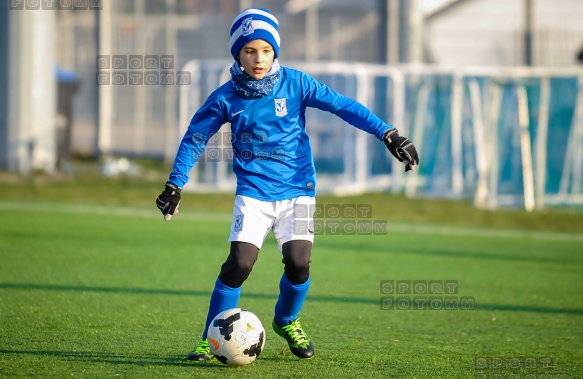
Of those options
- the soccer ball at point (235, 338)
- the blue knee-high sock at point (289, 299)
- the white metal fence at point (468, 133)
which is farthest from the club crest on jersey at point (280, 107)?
the white metal fence at point (468, 133)

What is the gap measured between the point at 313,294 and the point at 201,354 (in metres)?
2.88

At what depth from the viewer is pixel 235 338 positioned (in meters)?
5.45

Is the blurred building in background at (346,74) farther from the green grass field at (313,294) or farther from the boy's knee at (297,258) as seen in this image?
the boy's knee at (297,258)

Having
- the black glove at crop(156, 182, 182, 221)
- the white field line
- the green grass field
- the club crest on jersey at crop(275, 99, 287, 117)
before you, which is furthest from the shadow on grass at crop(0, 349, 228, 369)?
the white field line

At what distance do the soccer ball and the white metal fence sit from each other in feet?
32.9

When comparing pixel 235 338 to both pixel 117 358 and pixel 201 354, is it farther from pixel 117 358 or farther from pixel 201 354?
pixel 117 358

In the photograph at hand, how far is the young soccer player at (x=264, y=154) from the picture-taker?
5.73 metres

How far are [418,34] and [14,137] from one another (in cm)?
785

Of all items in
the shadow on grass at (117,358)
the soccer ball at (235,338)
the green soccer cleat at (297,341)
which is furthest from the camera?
the green soccer cleat at (297,341)

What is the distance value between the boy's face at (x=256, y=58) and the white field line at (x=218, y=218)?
8.23 metres

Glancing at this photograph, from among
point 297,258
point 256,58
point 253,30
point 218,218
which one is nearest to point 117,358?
point 297,258

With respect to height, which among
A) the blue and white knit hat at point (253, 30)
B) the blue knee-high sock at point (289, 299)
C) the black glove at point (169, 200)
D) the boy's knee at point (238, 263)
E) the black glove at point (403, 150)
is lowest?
the blue knee-high sock at point (289, 299)

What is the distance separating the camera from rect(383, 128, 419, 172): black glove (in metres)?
5.80

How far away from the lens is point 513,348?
6434 mm
